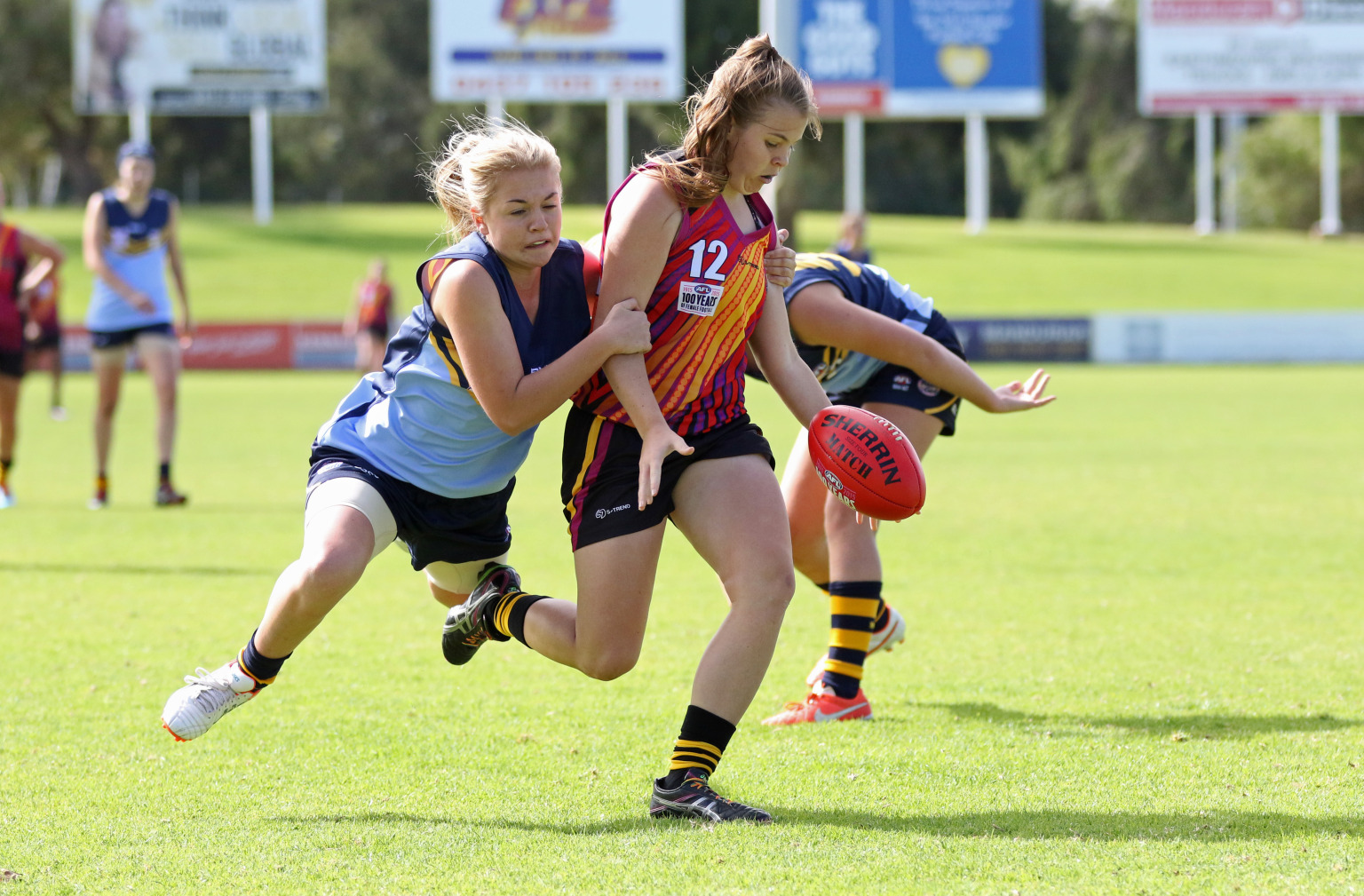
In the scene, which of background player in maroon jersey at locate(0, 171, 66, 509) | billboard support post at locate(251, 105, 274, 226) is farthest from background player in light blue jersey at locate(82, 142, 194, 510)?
billboard support post at locate(251, 105, 274, 226)

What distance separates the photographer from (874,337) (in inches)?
177

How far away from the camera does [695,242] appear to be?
3.62 m

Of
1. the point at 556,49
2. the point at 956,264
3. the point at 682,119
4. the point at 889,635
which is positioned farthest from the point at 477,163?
the point at 682,119

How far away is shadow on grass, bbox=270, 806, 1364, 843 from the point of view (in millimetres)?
3342

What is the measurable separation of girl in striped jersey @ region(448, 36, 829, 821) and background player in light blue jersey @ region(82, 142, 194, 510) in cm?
622

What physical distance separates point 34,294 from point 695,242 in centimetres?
1374

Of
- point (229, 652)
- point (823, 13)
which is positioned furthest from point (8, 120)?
point (229, 652)

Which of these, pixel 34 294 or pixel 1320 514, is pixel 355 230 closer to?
pixel 34 294

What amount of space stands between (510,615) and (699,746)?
0.70m

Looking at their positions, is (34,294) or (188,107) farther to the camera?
(188,107)

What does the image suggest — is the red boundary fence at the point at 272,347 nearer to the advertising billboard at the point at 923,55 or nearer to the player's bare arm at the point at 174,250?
the advertising billboard at the point at 923,55

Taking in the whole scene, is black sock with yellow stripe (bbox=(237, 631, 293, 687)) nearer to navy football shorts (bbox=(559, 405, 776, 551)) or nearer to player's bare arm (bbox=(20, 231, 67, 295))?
navy football shorts (bbox=(559, 405, 776, 551))

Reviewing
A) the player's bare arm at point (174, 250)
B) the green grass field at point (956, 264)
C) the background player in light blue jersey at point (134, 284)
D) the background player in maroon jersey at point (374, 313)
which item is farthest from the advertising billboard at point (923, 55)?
the background player in light blue jersey at point (134, 284)

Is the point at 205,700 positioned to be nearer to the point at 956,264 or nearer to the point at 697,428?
the point at 697,428
